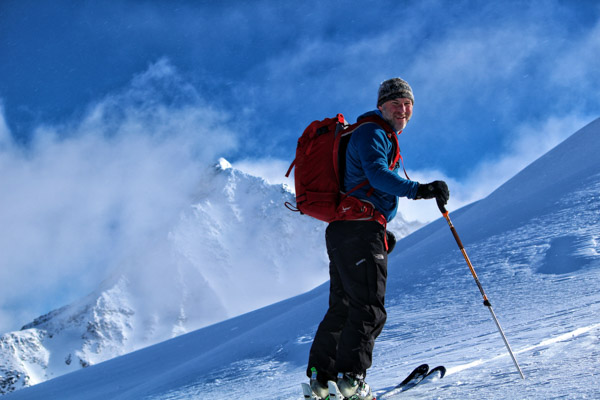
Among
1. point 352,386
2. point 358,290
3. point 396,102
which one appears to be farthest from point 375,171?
point 352,386

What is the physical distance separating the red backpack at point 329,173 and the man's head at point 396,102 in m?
0.09

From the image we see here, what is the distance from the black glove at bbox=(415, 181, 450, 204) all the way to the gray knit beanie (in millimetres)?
640

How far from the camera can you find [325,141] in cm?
300

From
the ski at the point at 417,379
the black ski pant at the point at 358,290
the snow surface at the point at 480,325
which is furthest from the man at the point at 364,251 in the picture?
the snow surface at the point at 480,325

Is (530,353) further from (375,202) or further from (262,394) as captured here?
(262,394)

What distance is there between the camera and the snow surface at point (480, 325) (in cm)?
255

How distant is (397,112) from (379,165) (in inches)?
19.0

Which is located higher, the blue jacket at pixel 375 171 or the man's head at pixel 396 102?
the man's head at pixel 396 102

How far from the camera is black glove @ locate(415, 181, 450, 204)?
264 centimetres

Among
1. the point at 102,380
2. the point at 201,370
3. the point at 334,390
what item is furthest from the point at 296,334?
the point at 102,380

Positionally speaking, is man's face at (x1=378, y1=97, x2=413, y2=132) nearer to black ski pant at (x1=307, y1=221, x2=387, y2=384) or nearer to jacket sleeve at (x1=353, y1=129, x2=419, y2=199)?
jacket sleeve at (x1=353, y1=129, x2=419, y2=199)

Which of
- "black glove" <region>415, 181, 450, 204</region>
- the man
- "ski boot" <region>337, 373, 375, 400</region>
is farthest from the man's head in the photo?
"ski boot" <region>337, 373, 375, 400</region>

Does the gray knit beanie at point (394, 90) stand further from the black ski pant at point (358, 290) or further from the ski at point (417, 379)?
the ski at point (417, 379)

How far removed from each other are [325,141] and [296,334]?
13.1 feet
